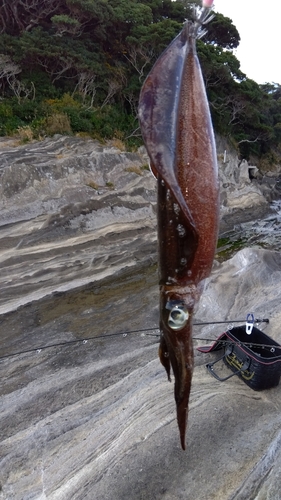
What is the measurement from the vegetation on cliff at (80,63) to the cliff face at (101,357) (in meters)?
2.95

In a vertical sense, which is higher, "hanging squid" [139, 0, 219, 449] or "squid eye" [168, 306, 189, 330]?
"hanging squid" [139, 0, 219, 449]

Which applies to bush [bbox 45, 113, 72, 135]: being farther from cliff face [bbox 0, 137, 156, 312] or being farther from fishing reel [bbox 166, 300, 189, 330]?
fishing reel [bbox 166, 300, 189, 330]

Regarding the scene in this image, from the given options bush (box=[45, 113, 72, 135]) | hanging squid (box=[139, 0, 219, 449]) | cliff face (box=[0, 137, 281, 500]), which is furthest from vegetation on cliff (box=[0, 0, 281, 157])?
hanging squid (box=[139, 0, 219, 449])

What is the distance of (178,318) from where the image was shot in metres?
1.31

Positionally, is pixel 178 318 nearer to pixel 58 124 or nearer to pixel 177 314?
pixel 177 314

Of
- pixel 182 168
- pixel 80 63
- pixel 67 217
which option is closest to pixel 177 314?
pixel 182 168

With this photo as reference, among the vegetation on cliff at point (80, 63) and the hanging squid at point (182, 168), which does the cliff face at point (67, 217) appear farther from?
the hanging squid at point (182, 168)

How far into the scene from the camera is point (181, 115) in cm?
115

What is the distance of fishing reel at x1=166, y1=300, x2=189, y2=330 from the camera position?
1295mm

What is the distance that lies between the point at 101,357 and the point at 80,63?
1500 centimetres

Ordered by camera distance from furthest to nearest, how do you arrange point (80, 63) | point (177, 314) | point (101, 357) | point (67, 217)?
point (80, 63)
point (67, 217)
point (101, 357)
point (177, 314)

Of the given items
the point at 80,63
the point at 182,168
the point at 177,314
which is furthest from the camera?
the point at 80,63

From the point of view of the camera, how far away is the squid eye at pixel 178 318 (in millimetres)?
1297

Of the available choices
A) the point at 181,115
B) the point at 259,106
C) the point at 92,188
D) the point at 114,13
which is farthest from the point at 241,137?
the point at 181,115
